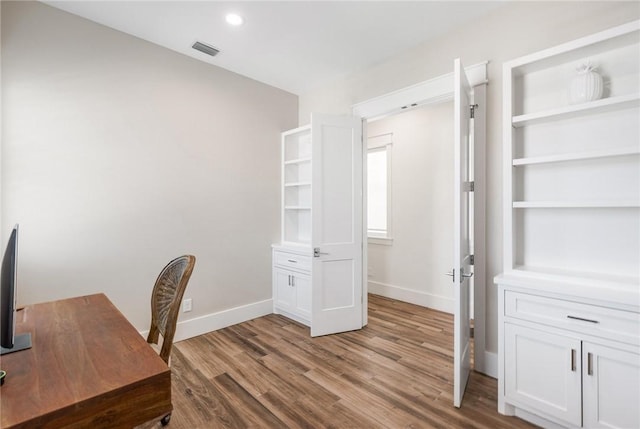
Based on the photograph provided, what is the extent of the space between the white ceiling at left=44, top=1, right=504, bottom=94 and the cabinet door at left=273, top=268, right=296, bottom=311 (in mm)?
2413

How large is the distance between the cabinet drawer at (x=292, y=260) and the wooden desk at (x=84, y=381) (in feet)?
6.77

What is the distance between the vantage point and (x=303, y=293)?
10.8ft

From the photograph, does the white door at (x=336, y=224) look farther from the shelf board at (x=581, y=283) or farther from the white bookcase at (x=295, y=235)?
the shelf board at (x=581, y=283)

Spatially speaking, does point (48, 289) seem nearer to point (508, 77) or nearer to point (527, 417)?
point (527, 417)

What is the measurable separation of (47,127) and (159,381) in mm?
2360

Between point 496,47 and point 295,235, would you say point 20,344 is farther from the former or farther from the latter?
point 496,47

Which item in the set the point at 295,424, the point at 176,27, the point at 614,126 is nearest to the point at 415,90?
the point at 614,126

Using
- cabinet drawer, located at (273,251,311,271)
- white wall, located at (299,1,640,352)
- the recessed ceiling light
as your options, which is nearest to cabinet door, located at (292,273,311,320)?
cabinet drawer, located at (273,251,311,271)

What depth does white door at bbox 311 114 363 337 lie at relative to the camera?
3006mm

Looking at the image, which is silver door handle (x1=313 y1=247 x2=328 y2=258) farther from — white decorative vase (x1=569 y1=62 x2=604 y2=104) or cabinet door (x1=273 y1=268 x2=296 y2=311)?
white decorative vase (x1=569 y1=62 x2=604 y2=104)

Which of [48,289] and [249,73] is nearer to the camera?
[48,289]

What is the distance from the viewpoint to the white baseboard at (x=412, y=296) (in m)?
3.69

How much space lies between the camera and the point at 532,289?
171 cm

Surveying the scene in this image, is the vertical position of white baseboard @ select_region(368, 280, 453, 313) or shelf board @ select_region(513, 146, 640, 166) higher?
shelf board @ select_region(513, 146, 640, 166)
